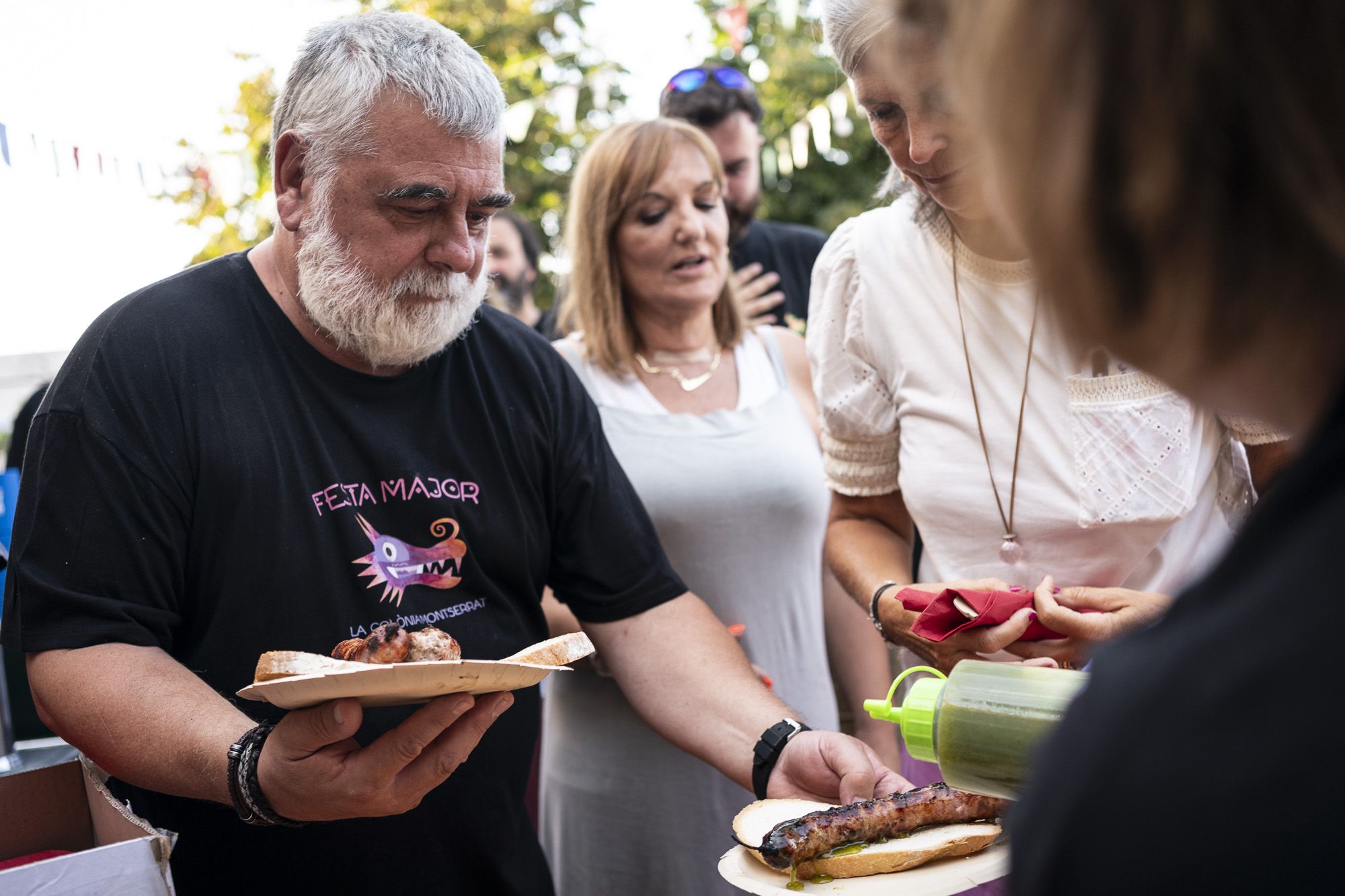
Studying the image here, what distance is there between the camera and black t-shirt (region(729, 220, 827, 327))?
4129mm

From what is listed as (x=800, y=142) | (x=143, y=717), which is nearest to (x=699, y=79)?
(x=143, y=717)

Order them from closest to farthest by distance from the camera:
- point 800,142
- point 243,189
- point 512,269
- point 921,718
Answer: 1. point 921,718
2. point 512,269
3. point 243,189
4. point 800,142

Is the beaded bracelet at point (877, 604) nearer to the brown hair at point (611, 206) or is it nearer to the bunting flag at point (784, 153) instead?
the brown hair at point (611, 206)

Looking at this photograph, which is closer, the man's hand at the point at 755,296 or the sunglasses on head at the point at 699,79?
the man's hand at the point at 755,296

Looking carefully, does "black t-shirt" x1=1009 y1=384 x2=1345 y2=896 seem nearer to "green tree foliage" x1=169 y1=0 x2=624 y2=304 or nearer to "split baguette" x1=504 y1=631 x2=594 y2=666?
"split baguette" x1=504 y1=631 x2=594 y2=666

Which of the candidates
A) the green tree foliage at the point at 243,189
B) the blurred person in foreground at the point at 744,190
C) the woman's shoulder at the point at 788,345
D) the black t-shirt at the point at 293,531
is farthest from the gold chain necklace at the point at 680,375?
the green tree foliage at the point at 243,189

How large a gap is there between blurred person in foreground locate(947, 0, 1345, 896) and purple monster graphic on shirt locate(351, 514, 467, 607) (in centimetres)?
148

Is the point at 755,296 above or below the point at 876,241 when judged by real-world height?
below

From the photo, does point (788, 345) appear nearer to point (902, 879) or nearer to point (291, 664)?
point (902, 879)

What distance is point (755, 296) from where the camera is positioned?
4.09m

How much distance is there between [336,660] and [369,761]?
7.3 inches

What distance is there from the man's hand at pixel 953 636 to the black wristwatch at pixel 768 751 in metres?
0.26

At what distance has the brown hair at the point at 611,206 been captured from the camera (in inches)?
125

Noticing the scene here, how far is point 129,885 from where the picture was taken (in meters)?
1.42
